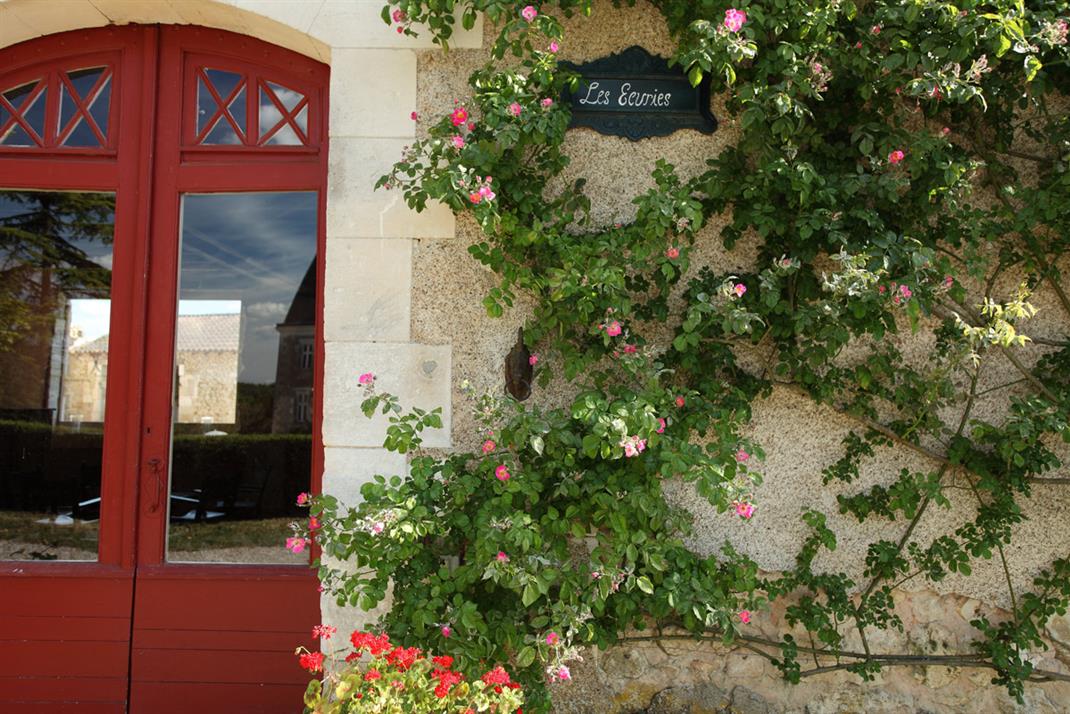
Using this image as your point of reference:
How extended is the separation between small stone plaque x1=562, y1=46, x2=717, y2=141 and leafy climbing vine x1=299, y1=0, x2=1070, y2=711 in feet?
0.41

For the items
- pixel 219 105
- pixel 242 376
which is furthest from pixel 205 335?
pixel 219 105

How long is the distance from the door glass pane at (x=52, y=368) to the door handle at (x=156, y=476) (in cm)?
23

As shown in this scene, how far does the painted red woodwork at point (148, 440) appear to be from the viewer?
3.10 m

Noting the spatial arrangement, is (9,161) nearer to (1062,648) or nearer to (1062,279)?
(1062,279)

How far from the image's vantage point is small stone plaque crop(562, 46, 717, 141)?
3.01 metres

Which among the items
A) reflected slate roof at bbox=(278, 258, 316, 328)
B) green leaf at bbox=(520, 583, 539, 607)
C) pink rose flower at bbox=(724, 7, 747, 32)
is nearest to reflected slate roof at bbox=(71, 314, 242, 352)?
reflected slate roof at bbox=(278, 258, 316, 328)

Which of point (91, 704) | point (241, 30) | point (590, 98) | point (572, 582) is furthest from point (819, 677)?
point (241, 30)

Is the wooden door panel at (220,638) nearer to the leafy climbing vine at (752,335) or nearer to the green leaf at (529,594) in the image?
the leafy climbing vine at (752,335)

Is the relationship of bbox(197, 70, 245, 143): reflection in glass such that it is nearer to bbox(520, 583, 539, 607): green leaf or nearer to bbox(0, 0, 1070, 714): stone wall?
bbox(0, 0, 1070, 714): stone wall

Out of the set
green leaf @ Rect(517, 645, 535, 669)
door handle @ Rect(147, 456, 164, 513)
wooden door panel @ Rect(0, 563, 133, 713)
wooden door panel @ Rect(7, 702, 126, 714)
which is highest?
door handle @ Rect(147, 456, 164, 513)

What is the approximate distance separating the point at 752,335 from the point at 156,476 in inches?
88.8

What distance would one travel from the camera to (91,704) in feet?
10.1

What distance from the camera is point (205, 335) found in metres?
3.30

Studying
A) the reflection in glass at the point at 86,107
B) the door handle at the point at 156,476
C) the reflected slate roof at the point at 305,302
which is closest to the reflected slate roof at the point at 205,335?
the reflected slate roof at the point at 305,302
